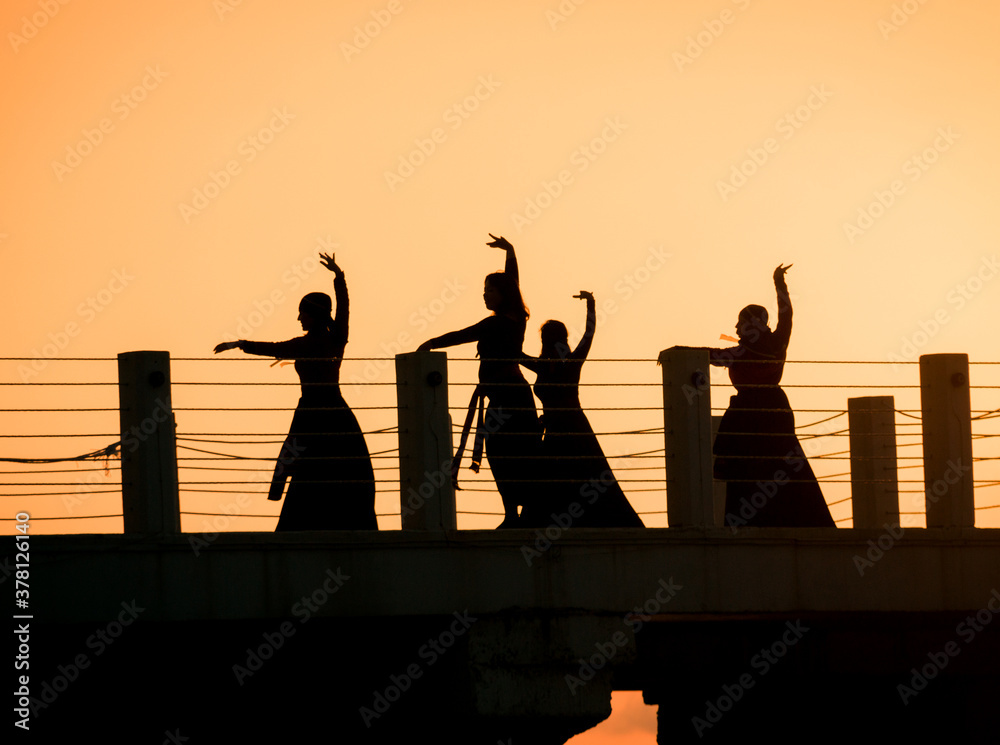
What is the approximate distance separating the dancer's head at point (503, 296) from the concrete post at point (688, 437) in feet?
4.46

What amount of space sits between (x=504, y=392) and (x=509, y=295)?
0.64 metres

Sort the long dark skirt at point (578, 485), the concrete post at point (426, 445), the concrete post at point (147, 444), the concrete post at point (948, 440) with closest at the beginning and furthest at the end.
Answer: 1. the concrete post at point (147, 444)
2. the concrete post at point (426, 445)
3. the concrete post at point (948, 440)
4. the long dark skirt at point (578, 485)

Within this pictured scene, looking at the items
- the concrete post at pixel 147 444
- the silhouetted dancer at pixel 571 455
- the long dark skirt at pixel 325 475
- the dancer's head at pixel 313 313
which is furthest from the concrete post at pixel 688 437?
the concrete post at pixel 147 444

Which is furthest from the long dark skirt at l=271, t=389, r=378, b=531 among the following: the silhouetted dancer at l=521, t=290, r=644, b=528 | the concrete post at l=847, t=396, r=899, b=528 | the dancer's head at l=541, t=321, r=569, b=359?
the concrete post at l=847, t=396, r=899, b=528

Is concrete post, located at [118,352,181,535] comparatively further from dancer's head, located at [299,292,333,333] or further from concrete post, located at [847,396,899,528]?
concrete post, located at [847,396,899,528]

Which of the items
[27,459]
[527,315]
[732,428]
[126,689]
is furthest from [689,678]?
[27,459]

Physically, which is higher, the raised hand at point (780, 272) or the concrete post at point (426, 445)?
the raised hand at point (780, 272)

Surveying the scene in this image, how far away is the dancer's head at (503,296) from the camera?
10.8 m

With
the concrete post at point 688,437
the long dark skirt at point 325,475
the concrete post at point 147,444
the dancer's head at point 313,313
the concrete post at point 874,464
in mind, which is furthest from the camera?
the concrete post at point 874,464

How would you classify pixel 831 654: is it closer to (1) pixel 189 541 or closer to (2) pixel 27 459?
(1) pixel 189 541

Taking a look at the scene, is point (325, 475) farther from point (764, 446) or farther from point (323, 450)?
point (764, 446)

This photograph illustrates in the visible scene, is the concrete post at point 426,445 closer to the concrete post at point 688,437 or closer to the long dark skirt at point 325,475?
the long dark skirt at point 325,475

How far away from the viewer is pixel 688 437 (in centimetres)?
970

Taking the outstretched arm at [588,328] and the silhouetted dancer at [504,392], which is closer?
the silhouetted dancer at [504,392]
